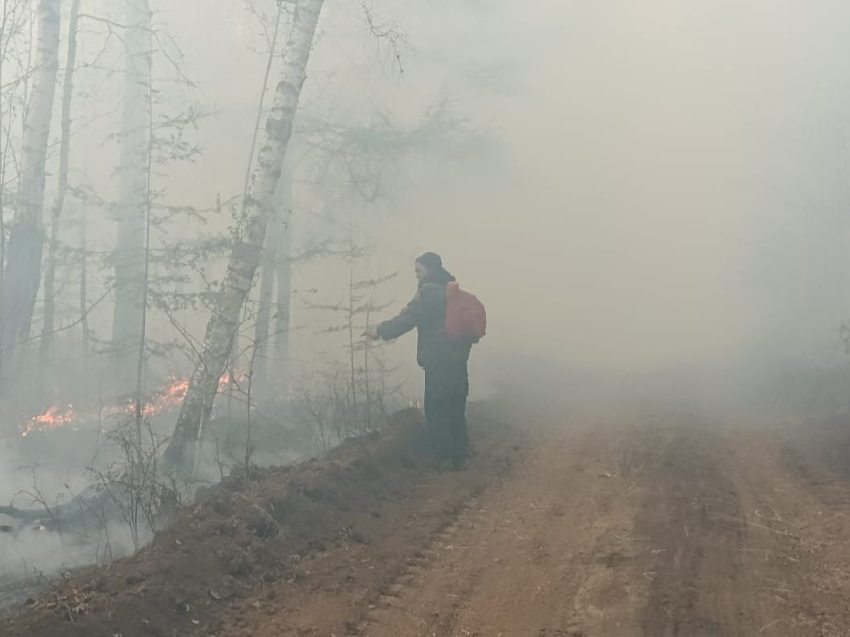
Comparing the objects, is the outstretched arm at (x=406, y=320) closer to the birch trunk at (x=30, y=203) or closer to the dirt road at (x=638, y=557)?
the dirt road at (x=638, y=557)

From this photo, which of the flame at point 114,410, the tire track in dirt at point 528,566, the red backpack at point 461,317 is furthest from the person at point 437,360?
the flame at point 114,410

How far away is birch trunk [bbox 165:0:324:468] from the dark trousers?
2377 mm

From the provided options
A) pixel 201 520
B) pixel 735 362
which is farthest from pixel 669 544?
pixel 735 362

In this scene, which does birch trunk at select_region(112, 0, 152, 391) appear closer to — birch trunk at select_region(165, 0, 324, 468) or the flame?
the flame

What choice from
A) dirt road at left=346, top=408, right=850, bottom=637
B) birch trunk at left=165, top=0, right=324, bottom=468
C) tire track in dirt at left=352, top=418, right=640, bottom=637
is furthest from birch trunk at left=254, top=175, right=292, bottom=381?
tire track in dirt at left=352, top=418, right=640, bottom=637

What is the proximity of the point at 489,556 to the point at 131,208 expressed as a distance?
36.1 ft

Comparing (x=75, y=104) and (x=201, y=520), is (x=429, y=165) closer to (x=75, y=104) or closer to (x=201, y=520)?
(x=75, y=104)

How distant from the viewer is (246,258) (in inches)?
371

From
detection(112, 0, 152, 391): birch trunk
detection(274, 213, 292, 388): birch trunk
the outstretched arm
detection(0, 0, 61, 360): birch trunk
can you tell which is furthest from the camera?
detection(274, 213, 292, 388): birch trunk

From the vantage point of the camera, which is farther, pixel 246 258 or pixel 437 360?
pixel 246 258

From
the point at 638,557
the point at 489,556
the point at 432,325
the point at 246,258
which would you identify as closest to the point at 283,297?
the point at 246,258

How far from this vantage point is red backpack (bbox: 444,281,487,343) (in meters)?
9.15

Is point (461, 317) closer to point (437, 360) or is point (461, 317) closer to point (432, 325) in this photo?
point (432, 325)

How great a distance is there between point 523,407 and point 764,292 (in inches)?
894
